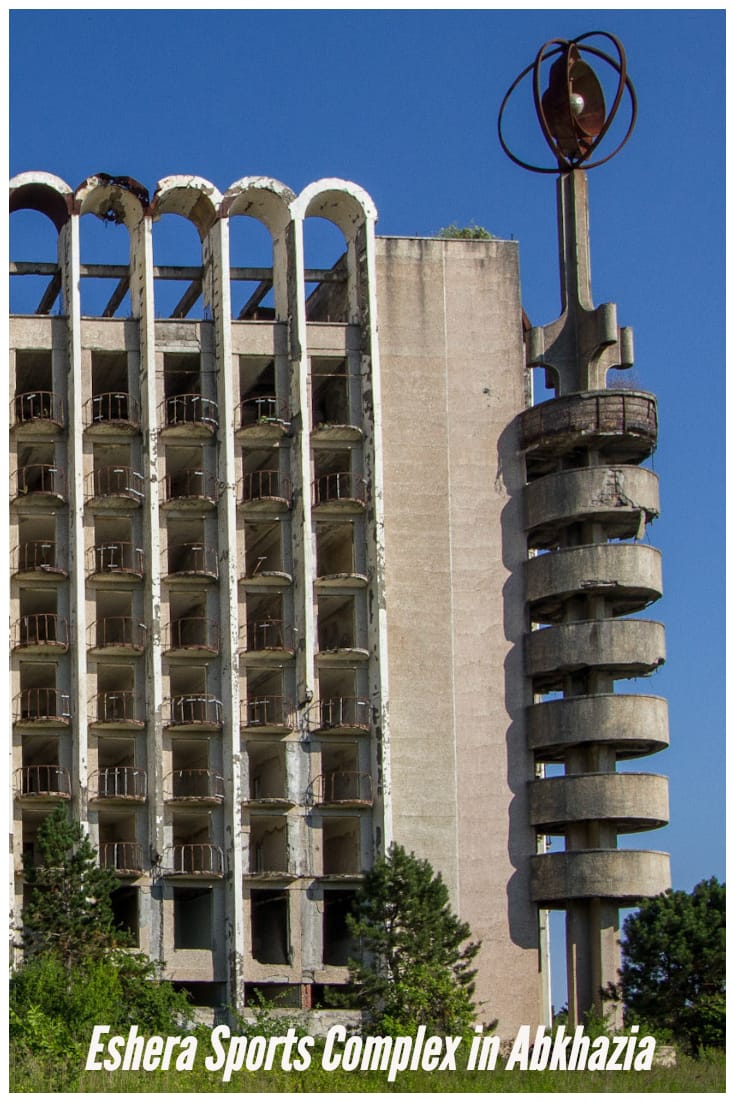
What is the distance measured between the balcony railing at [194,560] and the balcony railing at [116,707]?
14.3ft

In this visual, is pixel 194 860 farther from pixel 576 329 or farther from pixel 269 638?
pixel 576 329

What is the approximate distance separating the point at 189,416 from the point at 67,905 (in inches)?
723

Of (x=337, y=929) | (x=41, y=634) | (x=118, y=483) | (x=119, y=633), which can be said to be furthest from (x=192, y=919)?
(x=118, y=483)

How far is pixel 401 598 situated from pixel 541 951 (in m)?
14.4

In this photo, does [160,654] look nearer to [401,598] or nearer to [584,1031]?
[401,598]

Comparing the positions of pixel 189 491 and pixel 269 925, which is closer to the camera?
pixel 269 925

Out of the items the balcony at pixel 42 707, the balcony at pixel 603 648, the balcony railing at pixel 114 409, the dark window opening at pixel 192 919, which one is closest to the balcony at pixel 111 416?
the balcony railing at pixel 114 409

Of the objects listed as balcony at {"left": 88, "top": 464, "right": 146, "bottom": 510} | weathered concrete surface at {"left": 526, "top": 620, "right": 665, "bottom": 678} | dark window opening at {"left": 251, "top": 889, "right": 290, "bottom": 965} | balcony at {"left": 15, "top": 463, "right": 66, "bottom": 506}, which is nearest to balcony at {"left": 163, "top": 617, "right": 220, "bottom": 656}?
balcony at {"left": 88, "top": 464, "right": 146, "bottom": 510}

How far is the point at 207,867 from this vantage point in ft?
252

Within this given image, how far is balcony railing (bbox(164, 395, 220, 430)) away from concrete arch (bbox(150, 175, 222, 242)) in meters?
5.93

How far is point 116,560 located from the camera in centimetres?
7956

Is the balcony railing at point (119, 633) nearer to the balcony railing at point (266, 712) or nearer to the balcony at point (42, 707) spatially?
the balcony at point (42, 707)

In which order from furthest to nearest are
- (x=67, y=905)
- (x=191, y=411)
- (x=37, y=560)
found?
(x=191, y=411) < (x=37, y=560) < (x=67, y=905)

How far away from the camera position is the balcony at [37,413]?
7819cm
